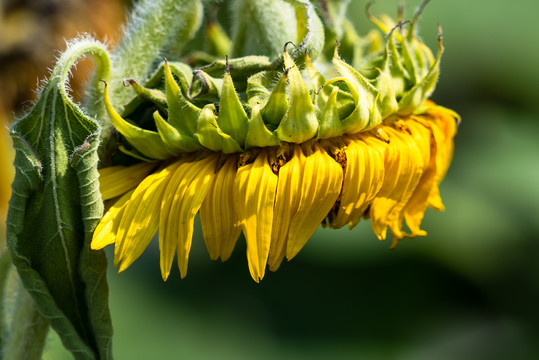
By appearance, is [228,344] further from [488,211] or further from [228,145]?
[228,145]

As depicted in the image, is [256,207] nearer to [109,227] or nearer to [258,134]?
[258,134]

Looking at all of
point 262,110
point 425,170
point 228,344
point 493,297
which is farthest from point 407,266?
point 262,110

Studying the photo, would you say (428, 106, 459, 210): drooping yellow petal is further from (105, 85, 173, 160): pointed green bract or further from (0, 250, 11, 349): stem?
(0, 250, 11, 349): stem

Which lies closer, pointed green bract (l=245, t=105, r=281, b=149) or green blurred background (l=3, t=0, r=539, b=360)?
pointed green bract (l=245, t=105, r=281, b=149)

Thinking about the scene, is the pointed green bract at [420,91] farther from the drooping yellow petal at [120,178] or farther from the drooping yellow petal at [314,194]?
the drooping yellow petal at [120,178]

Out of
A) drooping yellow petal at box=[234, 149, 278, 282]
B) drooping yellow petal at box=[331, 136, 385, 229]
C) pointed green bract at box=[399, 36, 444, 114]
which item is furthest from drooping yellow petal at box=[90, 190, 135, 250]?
pointed green bract at box=[399, 36, 444, 114]

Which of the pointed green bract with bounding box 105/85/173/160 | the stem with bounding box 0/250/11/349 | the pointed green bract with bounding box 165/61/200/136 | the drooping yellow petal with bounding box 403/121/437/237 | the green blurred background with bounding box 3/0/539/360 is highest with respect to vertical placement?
the pointed green bract with bounding box 165/61/200/136

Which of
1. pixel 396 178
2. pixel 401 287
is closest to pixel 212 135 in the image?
pixel 396 178
